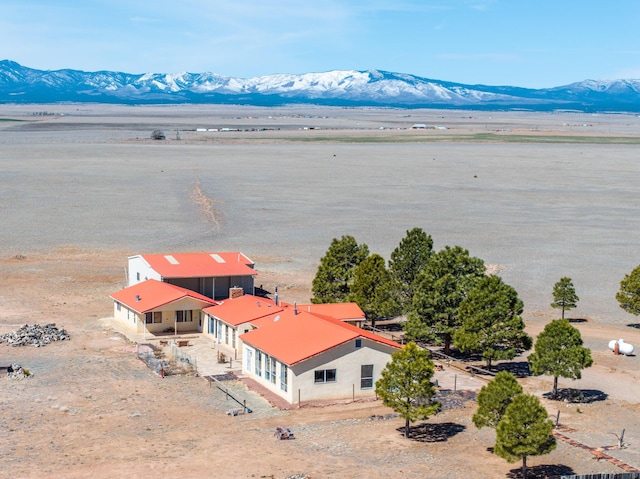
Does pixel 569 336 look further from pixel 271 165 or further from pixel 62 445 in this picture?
pixel 271 165

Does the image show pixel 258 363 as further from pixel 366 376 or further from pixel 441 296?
pixel 441 296

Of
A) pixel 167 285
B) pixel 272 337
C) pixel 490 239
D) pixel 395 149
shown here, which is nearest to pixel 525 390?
pixel 272 337

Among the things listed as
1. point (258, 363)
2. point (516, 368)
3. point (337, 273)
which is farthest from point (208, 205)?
point (258, 363)

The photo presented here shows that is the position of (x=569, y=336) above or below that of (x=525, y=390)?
above

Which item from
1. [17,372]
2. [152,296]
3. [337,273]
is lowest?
[17,372]

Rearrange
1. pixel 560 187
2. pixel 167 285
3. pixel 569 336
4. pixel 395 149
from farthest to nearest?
pixel 395 149
pixel 560 187
pixel 167 285
pixel 569 336

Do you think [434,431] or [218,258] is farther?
[218,258]
